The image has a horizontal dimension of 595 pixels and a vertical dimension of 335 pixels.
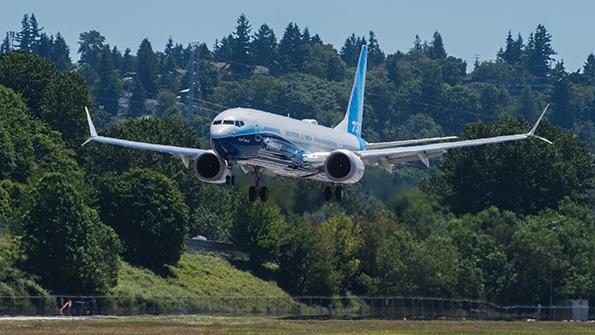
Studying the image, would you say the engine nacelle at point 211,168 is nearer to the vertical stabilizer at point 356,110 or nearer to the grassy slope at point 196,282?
the vertical stabilizer at point 356,110

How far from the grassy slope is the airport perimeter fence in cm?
492

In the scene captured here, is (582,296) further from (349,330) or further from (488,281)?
(349,330)

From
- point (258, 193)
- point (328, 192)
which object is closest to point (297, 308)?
point (328, 192)

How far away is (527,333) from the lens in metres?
117

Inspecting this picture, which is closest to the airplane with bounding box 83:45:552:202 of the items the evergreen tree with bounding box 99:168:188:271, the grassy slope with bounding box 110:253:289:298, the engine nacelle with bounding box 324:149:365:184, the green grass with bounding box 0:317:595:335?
the engine nacelle with bounding box 324:149:365:184

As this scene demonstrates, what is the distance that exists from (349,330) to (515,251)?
191 feet

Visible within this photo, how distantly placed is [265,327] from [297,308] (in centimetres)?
3266

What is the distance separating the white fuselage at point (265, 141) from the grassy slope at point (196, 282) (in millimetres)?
46591

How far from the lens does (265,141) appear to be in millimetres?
98875

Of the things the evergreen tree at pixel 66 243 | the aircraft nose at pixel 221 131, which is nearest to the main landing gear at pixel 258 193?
the aircraft nose at pixel 221 131

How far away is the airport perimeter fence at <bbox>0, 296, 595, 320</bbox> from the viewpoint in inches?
5226

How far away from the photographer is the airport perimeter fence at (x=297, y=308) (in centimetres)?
13275

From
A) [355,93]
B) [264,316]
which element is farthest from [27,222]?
[355,93]

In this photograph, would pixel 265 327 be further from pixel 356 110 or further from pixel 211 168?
pixel 211 168
